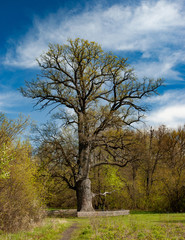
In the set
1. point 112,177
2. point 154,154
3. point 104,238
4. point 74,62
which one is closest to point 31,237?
point 104,238

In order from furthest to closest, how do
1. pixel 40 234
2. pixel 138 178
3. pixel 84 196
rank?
pixel 138 178 < pixel 84 196 < pixel 40 234

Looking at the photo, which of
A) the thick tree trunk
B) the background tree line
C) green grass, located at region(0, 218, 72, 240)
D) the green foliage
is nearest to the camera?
green grass, located at region(0, 218, 72, 240)

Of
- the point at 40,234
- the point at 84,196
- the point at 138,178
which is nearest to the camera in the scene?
the point at 40,234

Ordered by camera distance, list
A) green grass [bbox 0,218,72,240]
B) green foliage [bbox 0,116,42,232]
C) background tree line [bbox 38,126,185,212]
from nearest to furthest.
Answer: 1. green grass [bbox 0,218,72,240]
2. green foliage [bbox 0,116,42,232]
3. background tree line [bbox 38,126,185,212]

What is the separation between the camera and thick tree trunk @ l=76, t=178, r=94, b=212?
21281mm

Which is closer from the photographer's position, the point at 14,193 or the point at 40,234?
the point at 40,234

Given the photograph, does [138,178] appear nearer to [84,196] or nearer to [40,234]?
[84,196]

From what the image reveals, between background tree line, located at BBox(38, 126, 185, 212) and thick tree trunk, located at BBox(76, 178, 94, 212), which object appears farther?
background tree line, located at BBox(38, 126, 185, 212)

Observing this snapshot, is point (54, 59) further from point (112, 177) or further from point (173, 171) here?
point (173, 171)

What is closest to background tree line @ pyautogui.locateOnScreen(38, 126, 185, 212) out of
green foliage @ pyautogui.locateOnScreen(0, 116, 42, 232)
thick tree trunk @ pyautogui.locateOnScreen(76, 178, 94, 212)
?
thick tree trunk @ pyautogui.locateOnScreen(76, 178, 94, 212)

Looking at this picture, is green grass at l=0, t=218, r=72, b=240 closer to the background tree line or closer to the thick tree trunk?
the thick tree trunk

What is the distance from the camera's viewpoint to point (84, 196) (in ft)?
70.6

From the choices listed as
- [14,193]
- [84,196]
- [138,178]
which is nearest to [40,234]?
[14,193]

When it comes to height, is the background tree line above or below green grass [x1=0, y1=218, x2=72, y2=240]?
above
